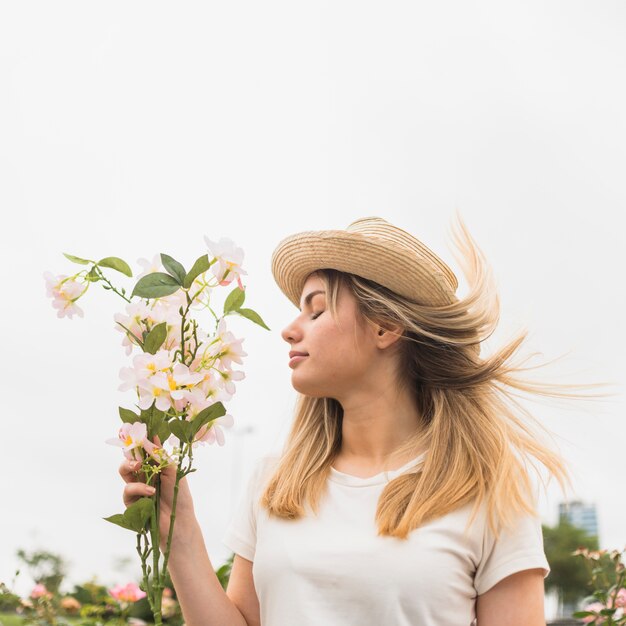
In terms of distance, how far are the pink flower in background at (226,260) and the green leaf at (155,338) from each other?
0.52 ft

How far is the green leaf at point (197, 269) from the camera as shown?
5.82 feet

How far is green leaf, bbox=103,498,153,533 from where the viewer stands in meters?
1.71

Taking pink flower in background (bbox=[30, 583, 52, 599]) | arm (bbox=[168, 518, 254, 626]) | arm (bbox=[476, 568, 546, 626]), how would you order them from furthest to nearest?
pink flower in background (bbox=[30, 583, 52, 599])
arm (bbox=[168, 518, 254, 626])
arm (bbox=[476, 568, 546, 626])

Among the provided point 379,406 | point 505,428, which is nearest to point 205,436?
point 379,406

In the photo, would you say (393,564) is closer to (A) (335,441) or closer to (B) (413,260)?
(A) (335,441)

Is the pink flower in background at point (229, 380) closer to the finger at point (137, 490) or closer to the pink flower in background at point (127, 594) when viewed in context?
the finger at point (137, 490)

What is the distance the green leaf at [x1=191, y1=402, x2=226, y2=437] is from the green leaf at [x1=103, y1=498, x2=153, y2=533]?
0.16m

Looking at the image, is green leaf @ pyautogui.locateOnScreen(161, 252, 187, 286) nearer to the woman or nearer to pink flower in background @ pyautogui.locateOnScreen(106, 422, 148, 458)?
pink flower in background @ pyautogui.locateOnScreen(106, 422, 148, 458)

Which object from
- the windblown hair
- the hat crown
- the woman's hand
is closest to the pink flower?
the windblown hair

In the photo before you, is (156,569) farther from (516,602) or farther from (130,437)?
(516,602)

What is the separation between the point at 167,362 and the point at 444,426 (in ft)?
3.33

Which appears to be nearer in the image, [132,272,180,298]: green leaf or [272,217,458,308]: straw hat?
[132,272,180,298]: green leaf

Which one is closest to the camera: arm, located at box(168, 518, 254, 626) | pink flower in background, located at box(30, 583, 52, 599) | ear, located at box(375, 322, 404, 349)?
arm, located at box(168, 518, 254, 626)

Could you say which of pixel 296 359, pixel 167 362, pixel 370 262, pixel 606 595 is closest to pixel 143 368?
pixel 167 362
